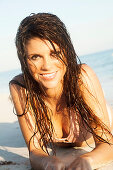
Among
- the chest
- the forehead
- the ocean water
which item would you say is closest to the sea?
the ocean water

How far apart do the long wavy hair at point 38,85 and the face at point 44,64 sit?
0.14 feet

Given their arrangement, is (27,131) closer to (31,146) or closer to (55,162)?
(31,146)

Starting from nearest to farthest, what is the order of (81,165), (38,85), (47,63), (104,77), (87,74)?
(81,165), (47,63), (87,74), (38,85), (104,77)

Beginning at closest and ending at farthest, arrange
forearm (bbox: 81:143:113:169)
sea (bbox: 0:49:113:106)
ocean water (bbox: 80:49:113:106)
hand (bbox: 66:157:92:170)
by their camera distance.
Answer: hand (bbox: 66:157:92:170)
forearm (bbox: 81:143:113:169)
ocean water (bbox: 80:49:113:106)
sea (bbox: 0:49:113:106)

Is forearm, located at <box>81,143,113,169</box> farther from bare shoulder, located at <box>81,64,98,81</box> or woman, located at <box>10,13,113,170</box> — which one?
bare shoulder, located at <box>81,64,98,81</box>

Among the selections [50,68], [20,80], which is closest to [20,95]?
[20,80]

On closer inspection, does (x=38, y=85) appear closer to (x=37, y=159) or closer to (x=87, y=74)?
(x=87, y=74)

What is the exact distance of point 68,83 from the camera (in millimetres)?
2465

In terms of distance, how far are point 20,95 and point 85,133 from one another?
801mm

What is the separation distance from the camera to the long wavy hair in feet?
6.95

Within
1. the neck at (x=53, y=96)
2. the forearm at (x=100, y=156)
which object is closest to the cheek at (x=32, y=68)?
the neck at (x=53, y=96)

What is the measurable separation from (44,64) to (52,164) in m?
0.84

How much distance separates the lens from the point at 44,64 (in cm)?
220

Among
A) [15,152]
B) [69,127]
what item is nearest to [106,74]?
[15,152]
